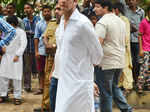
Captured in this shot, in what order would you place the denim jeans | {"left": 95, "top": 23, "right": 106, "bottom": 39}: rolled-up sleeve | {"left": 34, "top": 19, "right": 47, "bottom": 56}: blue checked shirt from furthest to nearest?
the denim jeans, {"left": 34, "top": 19, "right": 47, "bottom": 56}: blue checked shirt, {"left": 95, "top": 23, "right": 106, "bottom": 39}: rolled-up sleeve

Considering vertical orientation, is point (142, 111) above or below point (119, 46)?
below

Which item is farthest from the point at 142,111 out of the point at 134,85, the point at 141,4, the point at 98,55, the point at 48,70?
the point at 141,4

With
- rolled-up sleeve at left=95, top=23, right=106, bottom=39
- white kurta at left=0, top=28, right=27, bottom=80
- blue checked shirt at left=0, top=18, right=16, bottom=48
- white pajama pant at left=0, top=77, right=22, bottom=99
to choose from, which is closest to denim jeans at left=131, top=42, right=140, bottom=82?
white kurta at left=0, top=28, right=27, bottom=80

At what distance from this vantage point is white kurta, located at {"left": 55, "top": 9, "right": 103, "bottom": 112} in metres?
2.98

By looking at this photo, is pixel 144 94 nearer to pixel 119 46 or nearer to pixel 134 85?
pixel 134 85

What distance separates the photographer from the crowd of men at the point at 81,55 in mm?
3037

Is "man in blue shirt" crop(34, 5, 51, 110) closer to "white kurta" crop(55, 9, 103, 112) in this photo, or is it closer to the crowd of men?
the crowd of men

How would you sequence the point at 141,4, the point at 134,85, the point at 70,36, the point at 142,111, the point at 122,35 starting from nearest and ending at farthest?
the point at 141,4
the point at 70,36
the point at 122,35
the point at 142,111
the point at 134,85

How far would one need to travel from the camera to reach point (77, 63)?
3.06m

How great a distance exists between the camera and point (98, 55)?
3154mm

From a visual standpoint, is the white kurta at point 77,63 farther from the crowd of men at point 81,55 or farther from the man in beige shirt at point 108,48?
the man in beige shirt at point 108,48

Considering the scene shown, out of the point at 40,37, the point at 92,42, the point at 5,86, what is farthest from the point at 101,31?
the point at 5,86

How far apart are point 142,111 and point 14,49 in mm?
2808

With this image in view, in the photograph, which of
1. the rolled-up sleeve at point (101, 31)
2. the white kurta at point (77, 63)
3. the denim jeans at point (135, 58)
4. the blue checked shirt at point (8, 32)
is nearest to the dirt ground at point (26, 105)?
the denim jeans at point (135, 58)
